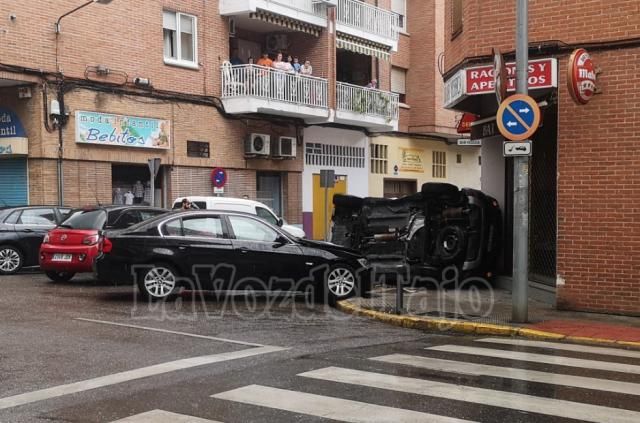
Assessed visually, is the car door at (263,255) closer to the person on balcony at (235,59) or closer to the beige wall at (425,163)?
the person on balcony at (235,59)

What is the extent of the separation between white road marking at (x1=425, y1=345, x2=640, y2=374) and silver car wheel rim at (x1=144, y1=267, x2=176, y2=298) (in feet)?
15.8

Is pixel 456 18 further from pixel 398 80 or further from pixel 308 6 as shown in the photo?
pixel 398 80

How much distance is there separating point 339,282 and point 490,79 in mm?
4117

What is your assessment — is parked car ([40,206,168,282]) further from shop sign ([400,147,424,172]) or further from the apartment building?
shop sign ([400,147,424,172])

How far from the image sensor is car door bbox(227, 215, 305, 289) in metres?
11.4

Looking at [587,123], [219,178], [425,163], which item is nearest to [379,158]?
[425,163]

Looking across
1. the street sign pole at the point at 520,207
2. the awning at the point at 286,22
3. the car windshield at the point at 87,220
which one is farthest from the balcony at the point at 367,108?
the street sign pole at the point at 520,207

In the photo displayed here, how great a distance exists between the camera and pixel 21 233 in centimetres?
1509

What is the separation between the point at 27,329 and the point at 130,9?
13.4 metres

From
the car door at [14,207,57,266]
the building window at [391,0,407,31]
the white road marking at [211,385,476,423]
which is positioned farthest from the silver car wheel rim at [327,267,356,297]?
the building window at [391,0,407,31]

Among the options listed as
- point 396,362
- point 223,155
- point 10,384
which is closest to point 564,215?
point 396,362

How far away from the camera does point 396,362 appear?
7.09 meters

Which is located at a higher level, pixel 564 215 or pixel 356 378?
pixel 564 215

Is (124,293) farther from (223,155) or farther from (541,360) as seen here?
(223,155)
